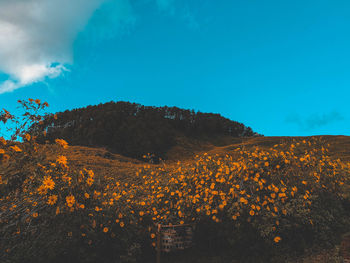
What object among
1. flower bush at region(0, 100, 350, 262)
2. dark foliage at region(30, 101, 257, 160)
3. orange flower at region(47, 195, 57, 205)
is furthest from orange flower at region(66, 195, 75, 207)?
dark foliage at region(30, 101, 257, 160)

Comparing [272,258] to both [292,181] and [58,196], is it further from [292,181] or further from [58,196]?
[58,196]

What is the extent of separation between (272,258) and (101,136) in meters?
28.6

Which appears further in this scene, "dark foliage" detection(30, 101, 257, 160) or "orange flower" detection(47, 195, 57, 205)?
"dark foliage" detection(30, 101, 257, 160)

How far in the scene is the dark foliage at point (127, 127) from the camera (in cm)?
3031

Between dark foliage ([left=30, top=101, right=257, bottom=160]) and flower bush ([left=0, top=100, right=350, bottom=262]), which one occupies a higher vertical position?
A: dark foliage ([left=30, top=101, right=257, bottom=160])

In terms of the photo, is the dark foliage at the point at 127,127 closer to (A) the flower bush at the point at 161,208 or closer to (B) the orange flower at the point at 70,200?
(A) the flower bush at the point at 161,208

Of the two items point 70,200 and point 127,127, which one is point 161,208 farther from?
point 127,127

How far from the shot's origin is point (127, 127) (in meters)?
31.7

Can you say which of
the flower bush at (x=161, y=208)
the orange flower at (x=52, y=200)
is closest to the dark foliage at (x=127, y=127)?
the flower bush at (x=161, y=208)

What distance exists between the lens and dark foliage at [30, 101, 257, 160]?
30312mm

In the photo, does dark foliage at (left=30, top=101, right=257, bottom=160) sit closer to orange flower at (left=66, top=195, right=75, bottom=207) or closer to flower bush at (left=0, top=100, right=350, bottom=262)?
flower bush at (left=0, top=100, right=350, bottom=262)

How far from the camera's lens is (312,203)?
5.14 metres

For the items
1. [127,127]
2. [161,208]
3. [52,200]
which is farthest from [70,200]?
[127,127]

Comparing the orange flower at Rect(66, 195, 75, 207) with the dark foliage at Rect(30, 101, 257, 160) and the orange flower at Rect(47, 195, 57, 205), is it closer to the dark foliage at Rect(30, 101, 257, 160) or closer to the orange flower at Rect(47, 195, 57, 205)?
the orange flower at Rect(47, 195, 57, 205)
